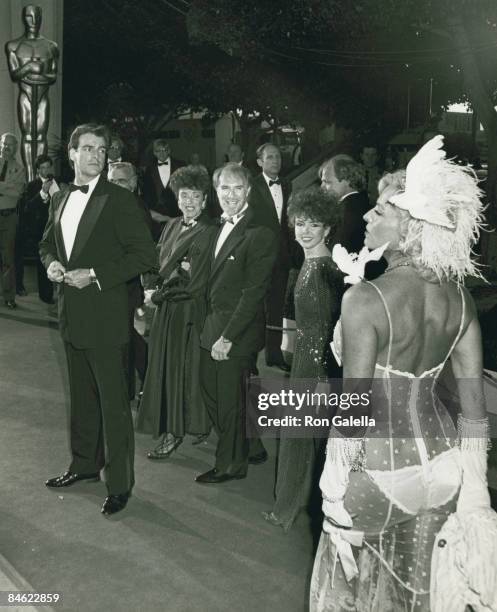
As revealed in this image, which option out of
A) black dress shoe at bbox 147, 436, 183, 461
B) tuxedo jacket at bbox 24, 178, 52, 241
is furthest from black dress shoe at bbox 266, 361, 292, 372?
tuxedo jacket at bbox 24, 178, 52, 241

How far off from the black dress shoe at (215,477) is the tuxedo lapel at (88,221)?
158 cm

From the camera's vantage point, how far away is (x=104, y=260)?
4441mm

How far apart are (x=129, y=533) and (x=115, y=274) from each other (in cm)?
136

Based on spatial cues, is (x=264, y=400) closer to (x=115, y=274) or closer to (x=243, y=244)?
(x=243, y=244)

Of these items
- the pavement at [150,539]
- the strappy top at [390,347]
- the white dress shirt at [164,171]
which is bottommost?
the pavement at [150,539]

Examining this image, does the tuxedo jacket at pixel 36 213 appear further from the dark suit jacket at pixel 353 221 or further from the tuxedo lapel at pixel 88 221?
the tuxedo lapel at pixel 88 221

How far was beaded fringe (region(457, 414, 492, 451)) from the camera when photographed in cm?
254

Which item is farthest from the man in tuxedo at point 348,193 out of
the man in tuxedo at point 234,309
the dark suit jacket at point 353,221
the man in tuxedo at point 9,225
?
the man in tuxedo at point 9,225

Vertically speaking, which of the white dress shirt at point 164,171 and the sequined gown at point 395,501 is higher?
the white dress shirt at point 164,171

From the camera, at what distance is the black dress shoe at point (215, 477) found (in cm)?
500

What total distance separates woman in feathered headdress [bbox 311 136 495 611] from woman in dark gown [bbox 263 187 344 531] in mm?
1676

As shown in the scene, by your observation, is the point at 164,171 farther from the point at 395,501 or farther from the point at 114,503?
the point at 395,501

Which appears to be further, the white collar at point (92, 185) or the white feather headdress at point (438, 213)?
the white collar at point (92, 185)

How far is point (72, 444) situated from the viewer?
4895 millimetres
